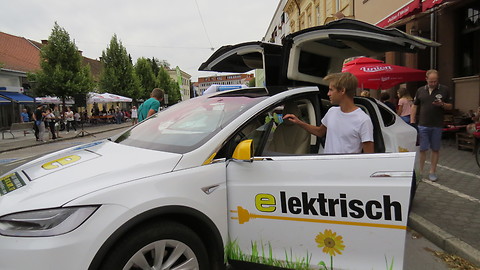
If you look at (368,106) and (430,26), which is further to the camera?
(430,26)

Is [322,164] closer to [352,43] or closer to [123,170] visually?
[123,170]

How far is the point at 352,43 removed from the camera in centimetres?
333

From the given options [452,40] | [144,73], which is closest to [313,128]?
[452,40]

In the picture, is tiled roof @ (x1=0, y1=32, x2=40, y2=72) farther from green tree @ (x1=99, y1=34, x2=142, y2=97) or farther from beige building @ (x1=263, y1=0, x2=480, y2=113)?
beige building @ (x1=263, y1=0, x2=480, y2=113)

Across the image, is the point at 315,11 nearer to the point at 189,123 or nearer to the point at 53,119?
the point at 53,119

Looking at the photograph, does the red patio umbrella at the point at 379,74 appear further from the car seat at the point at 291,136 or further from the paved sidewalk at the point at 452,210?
the car seat at the point at 291,136

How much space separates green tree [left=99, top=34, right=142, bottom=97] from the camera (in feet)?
115

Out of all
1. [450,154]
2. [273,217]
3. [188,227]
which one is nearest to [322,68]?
[273,217]

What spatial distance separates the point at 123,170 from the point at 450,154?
7754mm

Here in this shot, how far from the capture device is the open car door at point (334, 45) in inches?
114

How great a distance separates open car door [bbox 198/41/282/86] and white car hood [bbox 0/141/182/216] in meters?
1.89

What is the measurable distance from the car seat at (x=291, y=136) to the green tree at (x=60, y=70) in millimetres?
23420

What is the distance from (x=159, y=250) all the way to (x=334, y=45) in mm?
2816

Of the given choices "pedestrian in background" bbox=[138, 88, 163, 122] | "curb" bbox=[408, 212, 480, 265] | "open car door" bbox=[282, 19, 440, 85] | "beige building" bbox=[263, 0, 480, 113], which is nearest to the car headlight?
"open car door" bbox=[282, 19, 440, 85]
